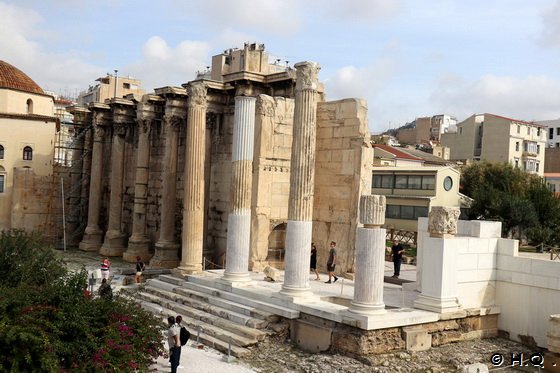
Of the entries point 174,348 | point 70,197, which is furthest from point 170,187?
point 174,348

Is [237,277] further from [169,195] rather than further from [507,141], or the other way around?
[507,141]

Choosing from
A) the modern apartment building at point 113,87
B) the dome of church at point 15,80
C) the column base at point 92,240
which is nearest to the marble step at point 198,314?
the column base at point 92,240

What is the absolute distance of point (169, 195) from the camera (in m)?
23.5

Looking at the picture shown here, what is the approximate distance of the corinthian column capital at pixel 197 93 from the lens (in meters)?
20.5

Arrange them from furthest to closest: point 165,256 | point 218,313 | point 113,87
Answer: point 113,87, point 165,256, point 218,313

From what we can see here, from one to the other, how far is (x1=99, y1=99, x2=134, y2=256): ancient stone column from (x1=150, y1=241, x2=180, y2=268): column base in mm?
5043

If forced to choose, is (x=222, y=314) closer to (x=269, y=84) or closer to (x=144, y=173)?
(x=269, y=84)

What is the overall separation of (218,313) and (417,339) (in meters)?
5.04

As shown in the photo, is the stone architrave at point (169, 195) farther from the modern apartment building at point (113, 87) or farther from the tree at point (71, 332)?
the modern apartment building at point (113, 87)

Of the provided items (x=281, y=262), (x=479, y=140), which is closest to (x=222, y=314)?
(x=281, y=262)

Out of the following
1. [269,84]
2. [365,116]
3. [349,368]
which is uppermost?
[269,84]

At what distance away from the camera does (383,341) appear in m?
12.3

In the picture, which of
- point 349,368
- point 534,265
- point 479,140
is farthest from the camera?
point 479,140

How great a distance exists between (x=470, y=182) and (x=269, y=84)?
30.1 m
